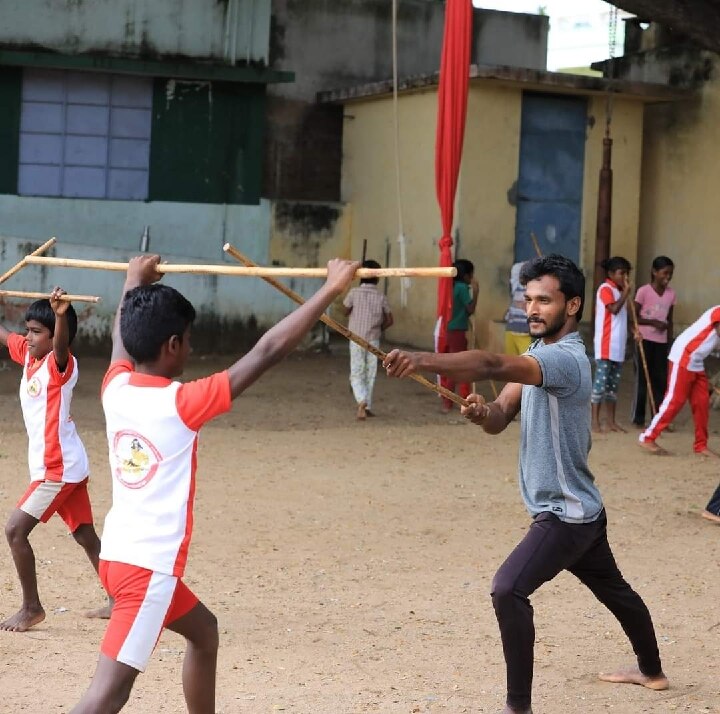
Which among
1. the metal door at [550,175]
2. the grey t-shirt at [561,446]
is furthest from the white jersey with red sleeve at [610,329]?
the grey t-shirt at [561,446]

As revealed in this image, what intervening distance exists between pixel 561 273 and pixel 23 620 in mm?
2772

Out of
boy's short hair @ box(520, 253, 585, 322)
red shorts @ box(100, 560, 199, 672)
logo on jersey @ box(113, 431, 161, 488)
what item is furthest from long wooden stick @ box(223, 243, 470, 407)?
red shorts @ box(100, 560, 199, 672)

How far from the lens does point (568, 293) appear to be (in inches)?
165

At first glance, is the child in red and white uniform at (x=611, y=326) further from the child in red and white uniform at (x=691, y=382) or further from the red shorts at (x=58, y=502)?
the red shorts at (x=58, y=502)

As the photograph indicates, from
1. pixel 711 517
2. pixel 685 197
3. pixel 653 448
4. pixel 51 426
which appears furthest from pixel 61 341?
pixel 685 197

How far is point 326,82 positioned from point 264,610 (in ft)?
39.2

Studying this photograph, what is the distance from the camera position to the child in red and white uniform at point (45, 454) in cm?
525

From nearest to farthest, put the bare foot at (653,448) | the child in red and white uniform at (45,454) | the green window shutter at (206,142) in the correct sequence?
the child in red and white uniform at (45,454) < the bare foot at (653,448) < the green window shutter at (206,142)

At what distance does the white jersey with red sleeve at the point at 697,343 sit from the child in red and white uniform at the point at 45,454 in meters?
5.38

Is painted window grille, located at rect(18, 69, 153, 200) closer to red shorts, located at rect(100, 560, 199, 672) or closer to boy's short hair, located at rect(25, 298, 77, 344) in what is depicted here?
boy's short hair, located at rect(25, 298, 77, 344)

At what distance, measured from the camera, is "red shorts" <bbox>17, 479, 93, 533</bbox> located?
5281mm

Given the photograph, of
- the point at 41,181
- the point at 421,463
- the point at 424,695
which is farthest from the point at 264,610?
the point at 41,181

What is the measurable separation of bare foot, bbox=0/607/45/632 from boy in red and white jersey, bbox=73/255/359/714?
6.27 feet

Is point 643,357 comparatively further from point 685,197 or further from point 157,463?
point 157,463
